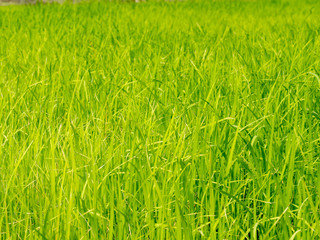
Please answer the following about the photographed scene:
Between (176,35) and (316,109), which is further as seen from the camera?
(176,35)

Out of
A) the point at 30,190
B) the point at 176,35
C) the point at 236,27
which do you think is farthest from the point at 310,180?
the point at 236,27

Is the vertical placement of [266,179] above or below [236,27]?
below

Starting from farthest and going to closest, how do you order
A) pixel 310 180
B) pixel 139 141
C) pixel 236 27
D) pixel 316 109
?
pixel 236 27 → pixel 316 109 → pixel 139 141 → pixel 310 180

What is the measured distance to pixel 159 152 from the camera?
1102 mm

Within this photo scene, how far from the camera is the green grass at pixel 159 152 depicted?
97cm

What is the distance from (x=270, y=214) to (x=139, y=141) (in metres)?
0.44

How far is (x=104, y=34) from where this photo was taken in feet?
10.9

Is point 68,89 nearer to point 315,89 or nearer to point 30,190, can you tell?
point 30,190

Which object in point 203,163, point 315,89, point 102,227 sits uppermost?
point 315,89

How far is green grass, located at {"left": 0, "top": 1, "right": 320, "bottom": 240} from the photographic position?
0.97 m

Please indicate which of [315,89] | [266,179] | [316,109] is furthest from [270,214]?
[315,89]

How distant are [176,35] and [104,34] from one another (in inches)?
22.2

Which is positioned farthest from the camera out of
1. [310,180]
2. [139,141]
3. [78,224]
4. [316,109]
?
[316,109]

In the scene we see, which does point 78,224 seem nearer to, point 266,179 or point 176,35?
point 266,179
